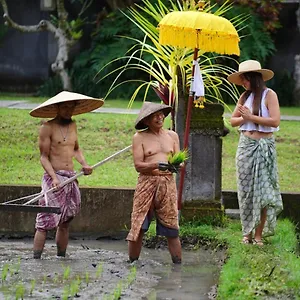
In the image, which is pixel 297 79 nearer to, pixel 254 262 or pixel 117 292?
pixel 254 262

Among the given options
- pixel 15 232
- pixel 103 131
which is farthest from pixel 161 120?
pixel 103 131

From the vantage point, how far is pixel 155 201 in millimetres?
8945

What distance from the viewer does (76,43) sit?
21125mm

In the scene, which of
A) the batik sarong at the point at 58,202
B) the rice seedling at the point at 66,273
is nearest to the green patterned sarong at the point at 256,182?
the batik sarong at the point at 58,202

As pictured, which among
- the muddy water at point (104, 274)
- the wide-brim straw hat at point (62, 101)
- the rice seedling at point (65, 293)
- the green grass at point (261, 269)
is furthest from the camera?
the wide-brim straw hat at point (62, 101)

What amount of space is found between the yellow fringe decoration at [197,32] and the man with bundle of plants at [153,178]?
0.93m

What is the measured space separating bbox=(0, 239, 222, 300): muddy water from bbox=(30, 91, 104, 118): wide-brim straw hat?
4.38ft

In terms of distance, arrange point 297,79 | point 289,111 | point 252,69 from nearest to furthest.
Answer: point 252,69 < point 289,111 < point 297,79

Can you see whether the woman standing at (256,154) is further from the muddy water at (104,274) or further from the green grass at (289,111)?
the green grass at (289,111)

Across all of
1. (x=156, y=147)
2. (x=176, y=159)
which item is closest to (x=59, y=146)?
(x=156, y=147)

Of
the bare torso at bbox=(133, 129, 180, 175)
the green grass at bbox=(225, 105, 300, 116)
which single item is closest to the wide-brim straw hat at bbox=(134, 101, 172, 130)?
the bare torso at bbox=(133, 129, 180, 175)

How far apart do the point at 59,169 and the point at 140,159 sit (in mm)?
856

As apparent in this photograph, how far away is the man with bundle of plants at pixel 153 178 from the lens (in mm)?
8875

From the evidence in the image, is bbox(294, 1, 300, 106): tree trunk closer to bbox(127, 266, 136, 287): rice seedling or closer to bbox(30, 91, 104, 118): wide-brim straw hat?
bbox(30, 91, 104, 118): wide-brim straw hat
